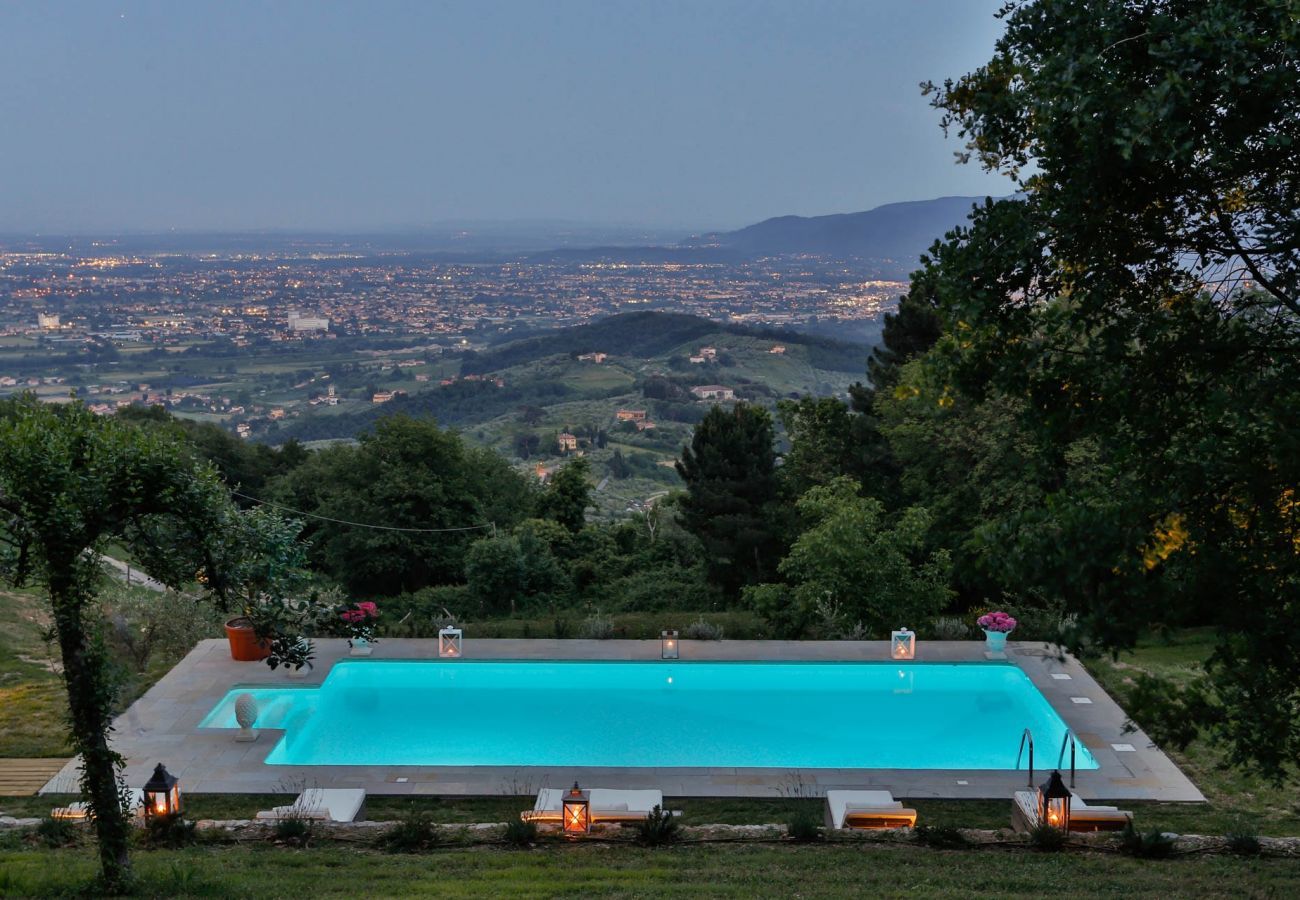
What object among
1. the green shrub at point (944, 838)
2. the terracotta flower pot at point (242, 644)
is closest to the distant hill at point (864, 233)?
the terracotta flower pot at point (242, 644)

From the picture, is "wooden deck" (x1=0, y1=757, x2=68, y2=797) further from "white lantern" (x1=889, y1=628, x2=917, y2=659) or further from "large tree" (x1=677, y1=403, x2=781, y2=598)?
"large tree" (x1=677, y1=403, x2=781, y2=598)

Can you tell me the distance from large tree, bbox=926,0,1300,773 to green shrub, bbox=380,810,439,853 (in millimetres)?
5515

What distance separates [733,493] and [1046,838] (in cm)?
1499

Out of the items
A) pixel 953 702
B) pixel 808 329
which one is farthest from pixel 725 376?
pixel 953 702

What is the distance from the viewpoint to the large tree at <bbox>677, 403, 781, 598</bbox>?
22.3 meters

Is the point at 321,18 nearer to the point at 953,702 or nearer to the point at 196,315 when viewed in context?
the point at 196,315

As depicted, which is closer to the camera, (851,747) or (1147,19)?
(1147,19)

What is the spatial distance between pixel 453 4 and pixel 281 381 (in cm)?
9082

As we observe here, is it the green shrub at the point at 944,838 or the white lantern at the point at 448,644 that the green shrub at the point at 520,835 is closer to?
the green shrub at the point at 944,838

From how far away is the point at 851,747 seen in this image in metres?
12.6

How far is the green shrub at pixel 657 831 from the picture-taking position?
317 inches

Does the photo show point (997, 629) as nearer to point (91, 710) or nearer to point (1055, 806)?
point (1055, 806)

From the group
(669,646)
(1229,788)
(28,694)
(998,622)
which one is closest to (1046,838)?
(1229,788)

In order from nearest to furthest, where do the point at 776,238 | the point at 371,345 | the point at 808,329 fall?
the point at 808,329, the point at 371,345, the point at 776,238
